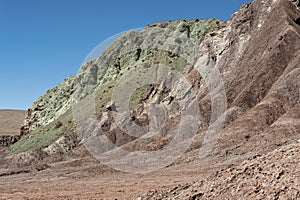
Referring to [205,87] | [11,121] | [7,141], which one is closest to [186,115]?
[205,87]

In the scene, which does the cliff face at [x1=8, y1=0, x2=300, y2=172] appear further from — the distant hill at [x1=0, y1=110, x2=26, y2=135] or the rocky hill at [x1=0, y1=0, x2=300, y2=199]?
the distant hill at [x1=0, y1=110, x2=26, y2=135]

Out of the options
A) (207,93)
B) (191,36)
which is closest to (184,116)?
(207,93)

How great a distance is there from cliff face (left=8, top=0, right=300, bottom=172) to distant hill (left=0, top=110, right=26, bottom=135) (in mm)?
50854

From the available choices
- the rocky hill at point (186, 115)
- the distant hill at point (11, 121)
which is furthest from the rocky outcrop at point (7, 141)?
the distant hill at point (11, 121)

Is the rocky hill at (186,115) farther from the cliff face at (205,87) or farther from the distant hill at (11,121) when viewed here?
the distant hill at (11,121)

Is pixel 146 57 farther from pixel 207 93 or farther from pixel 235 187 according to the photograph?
pixel 235 187

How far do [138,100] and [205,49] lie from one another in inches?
455

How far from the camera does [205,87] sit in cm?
5162

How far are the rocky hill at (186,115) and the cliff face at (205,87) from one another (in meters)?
0.15

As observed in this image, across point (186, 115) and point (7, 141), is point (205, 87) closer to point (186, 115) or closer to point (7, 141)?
point (186, 115)

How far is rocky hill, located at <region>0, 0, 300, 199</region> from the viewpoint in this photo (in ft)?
81.6

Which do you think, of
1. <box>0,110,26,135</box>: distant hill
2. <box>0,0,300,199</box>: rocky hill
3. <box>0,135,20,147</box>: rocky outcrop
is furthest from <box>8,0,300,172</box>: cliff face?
<box>0,110,26,135</box>: distant hill

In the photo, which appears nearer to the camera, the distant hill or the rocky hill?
the rocky hill

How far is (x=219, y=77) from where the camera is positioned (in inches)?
2023
